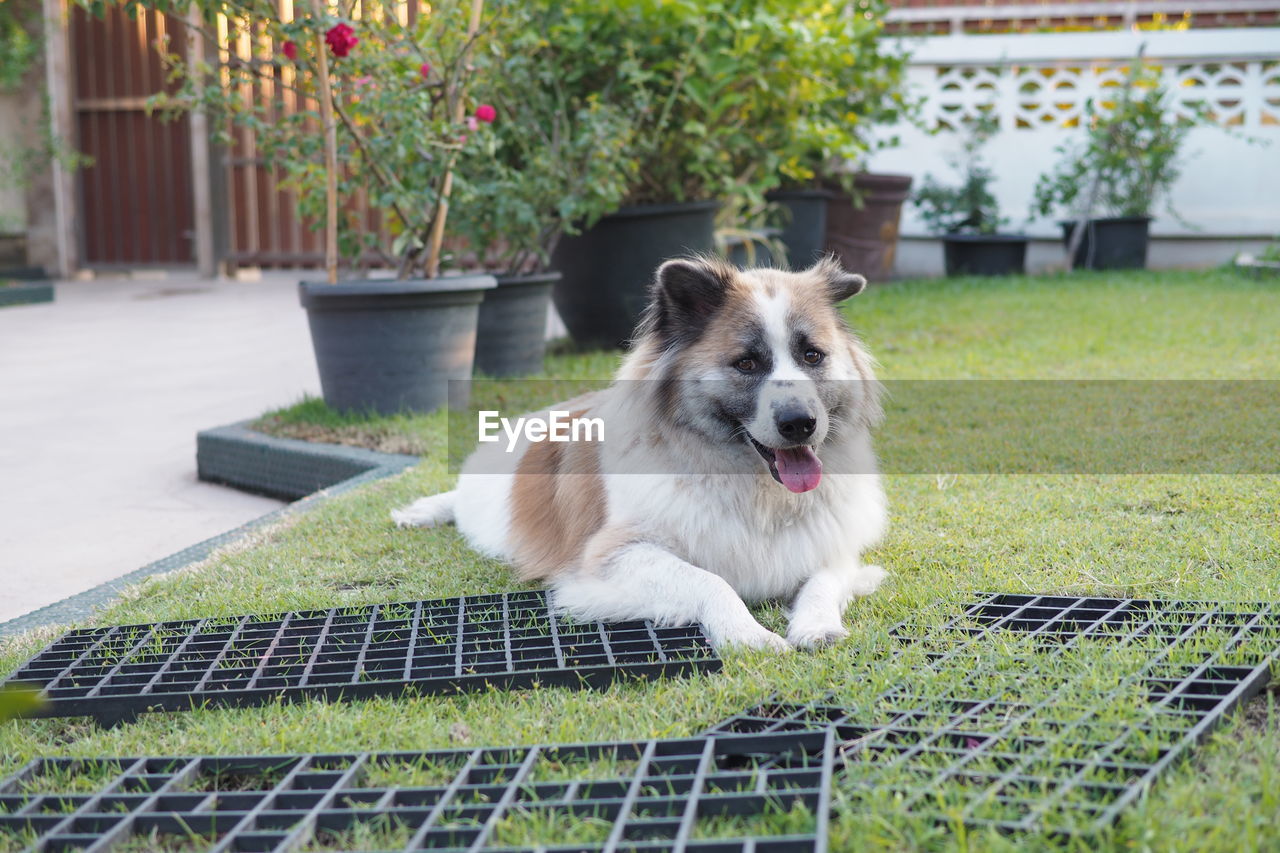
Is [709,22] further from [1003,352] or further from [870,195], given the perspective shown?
[870,195]

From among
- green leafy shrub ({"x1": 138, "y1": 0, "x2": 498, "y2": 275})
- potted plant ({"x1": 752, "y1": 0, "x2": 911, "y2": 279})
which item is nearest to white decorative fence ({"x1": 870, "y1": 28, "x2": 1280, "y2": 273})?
potted plant ({"x1": 752, "y1": 0, "x2": 911, "y2": 279})

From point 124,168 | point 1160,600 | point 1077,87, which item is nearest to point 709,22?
point 1160,600

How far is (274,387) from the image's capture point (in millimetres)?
6613

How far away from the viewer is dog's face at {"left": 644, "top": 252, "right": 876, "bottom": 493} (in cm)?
271

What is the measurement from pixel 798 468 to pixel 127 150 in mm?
14438

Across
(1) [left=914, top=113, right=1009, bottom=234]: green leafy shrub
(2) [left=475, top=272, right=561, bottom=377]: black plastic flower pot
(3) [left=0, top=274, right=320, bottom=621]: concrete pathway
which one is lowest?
(3) [left=0, top=274, right=320, bottom=621]: concrete pathway

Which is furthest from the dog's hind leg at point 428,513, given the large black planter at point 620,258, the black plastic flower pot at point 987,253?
the black plastic flower pot at point 987,253

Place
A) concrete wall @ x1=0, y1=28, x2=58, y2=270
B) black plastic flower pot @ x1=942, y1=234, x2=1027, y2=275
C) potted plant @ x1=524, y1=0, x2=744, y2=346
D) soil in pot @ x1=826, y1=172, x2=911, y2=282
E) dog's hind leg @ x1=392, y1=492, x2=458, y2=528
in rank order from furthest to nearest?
concrete wall @ x1=0, y1=28, x2=58, y2=270
black plastic flower pot @ x1=942, y1=234, x2=1027, y2=275
soil in pot @ x1=826, y1=172, x2=911, y2=282
potted plant @ x1=524, y1=0, x2=744, y2=346
dog's hind leg @ x1=392, y1=492, x2=458, y2=528

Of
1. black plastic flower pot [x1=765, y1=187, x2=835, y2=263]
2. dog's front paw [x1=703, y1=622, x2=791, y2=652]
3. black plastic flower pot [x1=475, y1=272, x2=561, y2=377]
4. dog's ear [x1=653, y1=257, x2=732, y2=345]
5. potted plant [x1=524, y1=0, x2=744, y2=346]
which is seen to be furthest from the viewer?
black plastic flower pot [x1=765, y1=187, x2=835, y2=263]

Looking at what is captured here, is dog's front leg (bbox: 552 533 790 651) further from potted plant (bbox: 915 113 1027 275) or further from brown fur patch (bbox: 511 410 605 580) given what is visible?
potted plant (bbox: 915 113 1027 275)

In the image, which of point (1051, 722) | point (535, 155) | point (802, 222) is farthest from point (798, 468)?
point (802, 222)

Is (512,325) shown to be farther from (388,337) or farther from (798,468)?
(798,468)

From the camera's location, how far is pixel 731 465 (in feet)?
9.40

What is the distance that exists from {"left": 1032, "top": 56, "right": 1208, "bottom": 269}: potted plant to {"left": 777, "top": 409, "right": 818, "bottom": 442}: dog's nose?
9712mm
